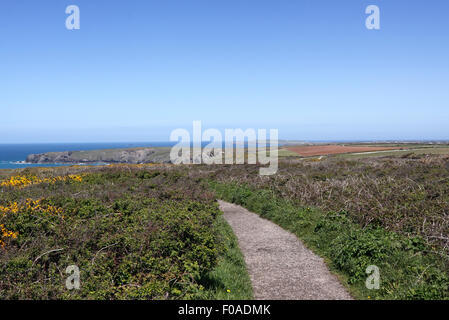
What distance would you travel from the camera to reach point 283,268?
8125 millimetres

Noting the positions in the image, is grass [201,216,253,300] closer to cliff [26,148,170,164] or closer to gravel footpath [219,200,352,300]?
gravel footpath [219,200,352,300]

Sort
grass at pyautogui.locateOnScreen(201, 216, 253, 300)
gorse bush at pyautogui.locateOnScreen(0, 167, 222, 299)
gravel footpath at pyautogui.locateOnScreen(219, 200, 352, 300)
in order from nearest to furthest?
1. gorse bush at pyautogui.locateOnScreen(0, 167, 222, 299)
2. grass at pyautogui.locateOnScreen(201, 216, 253, 300)
3. gravel footpath at pyautogui.locateOnScreen(219, 200, 352, 300)

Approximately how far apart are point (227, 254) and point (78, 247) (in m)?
4.08

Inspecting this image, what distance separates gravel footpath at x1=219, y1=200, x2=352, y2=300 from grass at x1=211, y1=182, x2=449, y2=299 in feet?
1.24

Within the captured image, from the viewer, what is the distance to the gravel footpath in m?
6.70

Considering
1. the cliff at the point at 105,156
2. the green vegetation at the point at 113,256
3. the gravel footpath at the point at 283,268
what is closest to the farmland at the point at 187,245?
the green vegetation at the point at 113,256

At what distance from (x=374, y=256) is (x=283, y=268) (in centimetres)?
232

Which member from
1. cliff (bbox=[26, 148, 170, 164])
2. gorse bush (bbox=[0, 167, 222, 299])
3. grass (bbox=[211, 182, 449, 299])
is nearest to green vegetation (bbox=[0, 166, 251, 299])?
gorse bush (bbox=[0, 167, 222, 299])

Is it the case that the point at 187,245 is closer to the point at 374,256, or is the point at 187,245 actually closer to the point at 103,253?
the point at 103,253

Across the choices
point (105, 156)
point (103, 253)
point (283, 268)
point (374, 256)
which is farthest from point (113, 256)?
point (105, 156)

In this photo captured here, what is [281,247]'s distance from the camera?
10.0m

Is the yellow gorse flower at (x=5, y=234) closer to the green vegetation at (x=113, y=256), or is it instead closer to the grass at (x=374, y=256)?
the green vegetation at (x=113, y=256)

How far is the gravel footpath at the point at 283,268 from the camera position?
670 centimetres

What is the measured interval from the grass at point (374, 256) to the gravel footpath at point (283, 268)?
1.24 feet
